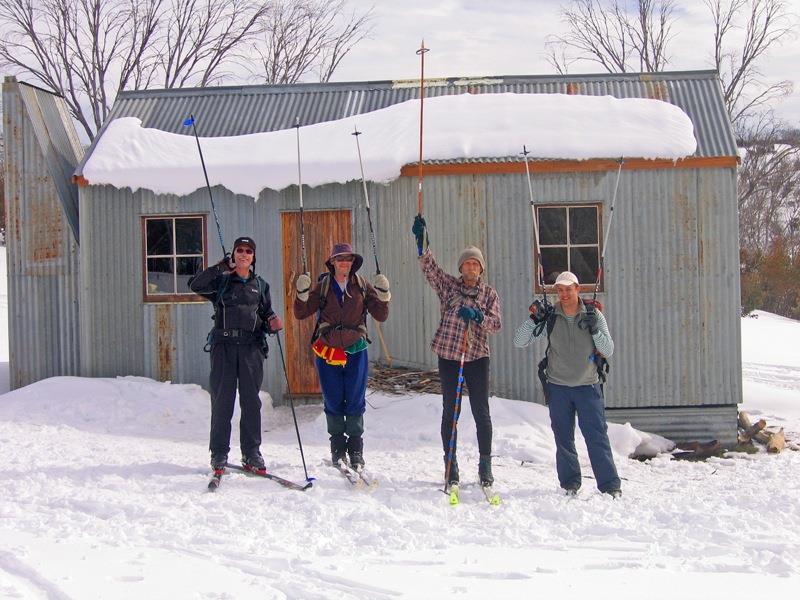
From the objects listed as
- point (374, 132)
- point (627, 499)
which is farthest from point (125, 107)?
point (627, 499)

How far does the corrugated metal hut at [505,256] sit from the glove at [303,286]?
11.6 ft

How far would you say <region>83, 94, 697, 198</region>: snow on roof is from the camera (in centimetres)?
975

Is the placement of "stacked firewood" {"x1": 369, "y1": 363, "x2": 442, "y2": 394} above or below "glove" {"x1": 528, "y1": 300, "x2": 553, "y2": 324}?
below

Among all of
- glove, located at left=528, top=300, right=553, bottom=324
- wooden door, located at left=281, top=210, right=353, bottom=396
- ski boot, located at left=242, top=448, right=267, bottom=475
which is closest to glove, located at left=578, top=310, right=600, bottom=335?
glove, located at left=528, top=300, right=553, bottom=324

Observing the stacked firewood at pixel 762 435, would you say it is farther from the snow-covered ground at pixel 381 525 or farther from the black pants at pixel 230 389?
the black pants at pixel 230 389

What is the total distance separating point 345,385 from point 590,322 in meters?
1.91

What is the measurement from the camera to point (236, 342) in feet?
21.4

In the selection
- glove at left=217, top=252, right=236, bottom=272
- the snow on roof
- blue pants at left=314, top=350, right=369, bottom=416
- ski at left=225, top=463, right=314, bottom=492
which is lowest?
ski at left=225, top=463, right=314, bottom=492

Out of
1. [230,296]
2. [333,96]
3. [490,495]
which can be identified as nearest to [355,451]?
[490,495]

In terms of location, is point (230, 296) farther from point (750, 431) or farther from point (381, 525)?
point (750, 431)

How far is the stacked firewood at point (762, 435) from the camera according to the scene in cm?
964

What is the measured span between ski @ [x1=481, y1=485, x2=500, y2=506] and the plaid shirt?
0.94 metres

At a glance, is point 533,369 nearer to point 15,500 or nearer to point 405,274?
point 405,274

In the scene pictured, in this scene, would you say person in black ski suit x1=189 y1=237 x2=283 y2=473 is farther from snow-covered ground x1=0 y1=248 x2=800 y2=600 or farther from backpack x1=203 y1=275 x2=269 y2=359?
snow-covered ground x1=0 y1=248 x2=800 y2=600
